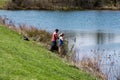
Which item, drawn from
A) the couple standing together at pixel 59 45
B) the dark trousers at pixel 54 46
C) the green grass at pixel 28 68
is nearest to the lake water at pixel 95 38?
the couple standing together at pixel 59 45

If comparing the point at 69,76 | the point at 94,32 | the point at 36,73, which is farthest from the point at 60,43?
the point at 94,32

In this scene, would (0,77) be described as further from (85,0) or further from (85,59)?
(85,0)

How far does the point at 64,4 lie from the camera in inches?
4274

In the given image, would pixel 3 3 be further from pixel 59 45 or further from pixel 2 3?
pixel 59 45

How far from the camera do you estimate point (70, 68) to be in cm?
2067

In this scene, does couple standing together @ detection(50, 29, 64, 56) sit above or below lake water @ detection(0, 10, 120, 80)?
above

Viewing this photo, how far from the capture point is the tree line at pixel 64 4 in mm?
105250

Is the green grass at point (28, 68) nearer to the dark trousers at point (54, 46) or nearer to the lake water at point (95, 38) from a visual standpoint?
the lake water at point (95, 38)

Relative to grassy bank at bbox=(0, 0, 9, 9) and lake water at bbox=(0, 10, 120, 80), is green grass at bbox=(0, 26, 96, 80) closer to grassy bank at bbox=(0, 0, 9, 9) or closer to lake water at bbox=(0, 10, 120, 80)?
lake water at bbox=(0, 10, 120, 80)

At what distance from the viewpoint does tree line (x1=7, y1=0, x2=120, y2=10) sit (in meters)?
105

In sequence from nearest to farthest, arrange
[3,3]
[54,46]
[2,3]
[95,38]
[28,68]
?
1. [28,68]
2. [54,46]
3. [95,38]
4. [3,3]
5. [2,3]

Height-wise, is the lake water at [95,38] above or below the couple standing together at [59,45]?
below

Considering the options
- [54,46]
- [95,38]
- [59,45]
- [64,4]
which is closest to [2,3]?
[64,4]

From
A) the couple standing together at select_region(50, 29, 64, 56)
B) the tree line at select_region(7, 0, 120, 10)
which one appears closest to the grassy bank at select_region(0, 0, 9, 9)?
the tree line at select_region(7, 0, 120, 10)
